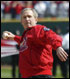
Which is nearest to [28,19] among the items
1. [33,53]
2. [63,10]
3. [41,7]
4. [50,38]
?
[33,53]

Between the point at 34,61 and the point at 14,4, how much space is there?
10544mm

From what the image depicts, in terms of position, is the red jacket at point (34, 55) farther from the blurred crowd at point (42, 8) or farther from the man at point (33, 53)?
the blurred crowd at point (42, 8)

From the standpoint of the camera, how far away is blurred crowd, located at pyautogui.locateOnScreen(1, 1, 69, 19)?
47.8 feet

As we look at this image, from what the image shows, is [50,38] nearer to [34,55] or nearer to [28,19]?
[34,55]

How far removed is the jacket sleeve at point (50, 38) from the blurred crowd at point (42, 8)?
9960 mm

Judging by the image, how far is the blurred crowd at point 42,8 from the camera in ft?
47.8

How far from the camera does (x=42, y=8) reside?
1491cm

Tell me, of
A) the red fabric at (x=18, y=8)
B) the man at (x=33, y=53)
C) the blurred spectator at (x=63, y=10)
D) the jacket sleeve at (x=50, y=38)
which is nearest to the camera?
the jacket sleeve at (x=50, y=38)

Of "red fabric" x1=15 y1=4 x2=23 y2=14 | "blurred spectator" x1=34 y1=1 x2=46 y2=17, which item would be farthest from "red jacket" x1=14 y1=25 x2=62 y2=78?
"blurred spectator" x1=34 y1=1 x2=46 y2=17

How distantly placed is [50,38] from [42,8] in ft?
34.9

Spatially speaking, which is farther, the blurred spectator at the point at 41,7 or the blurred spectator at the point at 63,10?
the blurred spectator at the point at 41,7

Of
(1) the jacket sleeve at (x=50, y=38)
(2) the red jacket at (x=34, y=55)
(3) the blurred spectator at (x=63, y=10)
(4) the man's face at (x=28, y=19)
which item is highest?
(3) the blurred spectator at (x=63, y=10)

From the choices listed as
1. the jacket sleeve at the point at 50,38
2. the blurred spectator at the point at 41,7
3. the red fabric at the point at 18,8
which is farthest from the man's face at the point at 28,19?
the blurred spectator at the point at 41,7

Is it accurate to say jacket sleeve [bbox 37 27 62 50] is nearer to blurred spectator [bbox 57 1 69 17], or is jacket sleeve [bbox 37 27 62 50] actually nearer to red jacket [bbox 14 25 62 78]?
red jacket [bbox 14 25 62 78]
